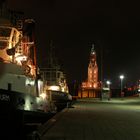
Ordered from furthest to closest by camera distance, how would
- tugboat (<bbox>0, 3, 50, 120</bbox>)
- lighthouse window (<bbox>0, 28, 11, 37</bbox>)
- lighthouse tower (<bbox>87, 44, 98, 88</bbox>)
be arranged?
lighthouse tower (<bbox>87, 44, 98, 88</bbox>)
lighthouse window (<bbox>0, 28, 11, 37</bbox>)
tugboat (<bbox>0, 3, 50, 120</bbox>)

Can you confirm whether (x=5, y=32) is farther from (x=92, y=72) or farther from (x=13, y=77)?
(x=92, y=72)

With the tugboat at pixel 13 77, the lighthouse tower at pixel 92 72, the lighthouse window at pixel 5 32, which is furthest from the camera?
the lighthouse tower at pixel 92 72

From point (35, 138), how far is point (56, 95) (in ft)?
109

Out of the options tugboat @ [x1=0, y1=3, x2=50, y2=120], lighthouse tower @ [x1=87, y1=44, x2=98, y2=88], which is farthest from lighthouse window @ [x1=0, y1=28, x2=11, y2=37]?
lighthouse tower @ [x1=87, y1=44, x2=98, y2=88]

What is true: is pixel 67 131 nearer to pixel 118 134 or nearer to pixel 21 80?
pixel 118 134

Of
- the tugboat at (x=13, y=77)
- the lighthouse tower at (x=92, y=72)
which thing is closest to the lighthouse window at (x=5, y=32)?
the tugboat at (x=13, y=77)

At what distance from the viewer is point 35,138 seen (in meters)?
11.7

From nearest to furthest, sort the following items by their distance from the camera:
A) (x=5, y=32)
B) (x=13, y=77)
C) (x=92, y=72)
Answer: (x=13, y=77) < (x=5, y=32) < (x=92, y=72)

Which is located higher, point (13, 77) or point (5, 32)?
point (5, 32)

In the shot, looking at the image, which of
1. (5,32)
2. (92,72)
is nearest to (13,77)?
(5,32)

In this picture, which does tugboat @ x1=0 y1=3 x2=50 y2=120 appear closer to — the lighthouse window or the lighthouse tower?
the lighthouse window

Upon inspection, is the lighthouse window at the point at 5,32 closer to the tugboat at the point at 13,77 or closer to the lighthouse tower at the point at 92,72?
the tugboat at the point at 13,77

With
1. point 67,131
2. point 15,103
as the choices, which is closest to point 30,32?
point 15,103

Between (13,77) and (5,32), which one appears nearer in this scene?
(13,77)
